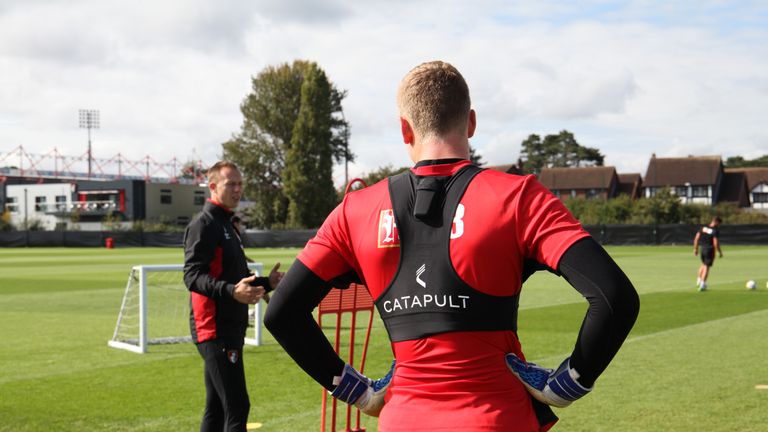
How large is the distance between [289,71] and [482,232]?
8311cm

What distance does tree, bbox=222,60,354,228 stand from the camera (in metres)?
78.2

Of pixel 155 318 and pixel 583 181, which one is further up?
pixel 583 181

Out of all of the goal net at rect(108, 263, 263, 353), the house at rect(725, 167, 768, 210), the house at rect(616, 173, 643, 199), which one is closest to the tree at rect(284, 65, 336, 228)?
the goal net at rect(108, 263, 263, 353)

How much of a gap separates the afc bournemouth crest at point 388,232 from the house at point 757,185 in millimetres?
126342

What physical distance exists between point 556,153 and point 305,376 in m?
130

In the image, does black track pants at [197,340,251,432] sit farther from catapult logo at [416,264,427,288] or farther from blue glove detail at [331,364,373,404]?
catapult logo at [416,264,427,288]

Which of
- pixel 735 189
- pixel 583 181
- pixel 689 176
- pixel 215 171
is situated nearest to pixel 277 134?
pixel 583 181

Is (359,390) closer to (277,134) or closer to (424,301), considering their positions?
(424,301)

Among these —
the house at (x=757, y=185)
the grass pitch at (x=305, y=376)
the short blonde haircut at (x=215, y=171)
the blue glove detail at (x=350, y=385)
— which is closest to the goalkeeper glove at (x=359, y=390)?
the blue glove detail at (x=350, y=385)

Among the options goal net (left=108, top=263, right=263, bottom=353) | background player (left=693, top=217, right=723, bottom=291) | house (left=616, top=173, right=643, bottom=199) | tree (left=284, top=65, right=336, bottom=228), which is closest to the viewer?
goal net (left=108, top=263, right=263, bottom=353)

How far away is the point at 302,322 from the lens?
108 inches

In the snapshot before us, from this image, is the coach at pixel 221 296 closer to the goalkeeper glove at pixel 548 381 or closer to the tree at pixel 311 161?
the goalkeeper glove at pixel 548 381

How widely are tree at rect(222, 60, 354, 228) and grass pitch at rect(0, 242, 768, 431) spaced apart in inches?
2325

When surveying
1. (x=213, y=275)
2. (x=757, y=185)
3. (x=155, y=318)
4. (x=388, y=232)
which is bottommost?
(x=155, y=318)
